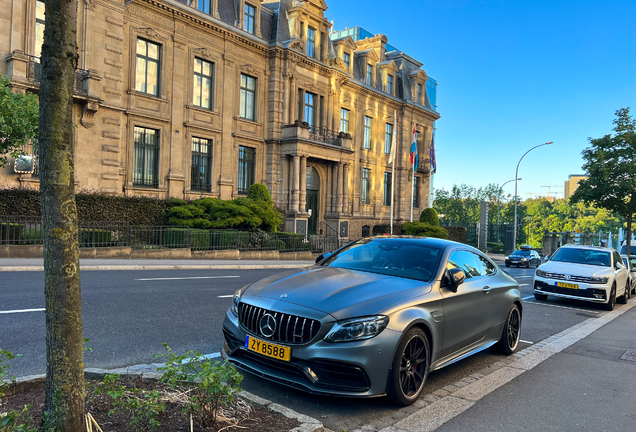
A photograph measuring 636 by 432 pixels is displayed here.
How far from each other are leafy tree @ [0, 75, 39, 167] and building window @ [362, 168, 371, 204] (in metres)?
27.5

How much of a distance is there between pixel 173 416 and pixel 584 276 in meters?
11.5

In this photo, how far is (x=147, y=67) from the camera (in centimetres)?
2434

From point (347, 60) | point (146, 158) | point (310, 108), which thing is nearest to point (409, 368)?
point (146, 158)

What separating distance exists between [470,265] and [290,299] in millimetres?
2803

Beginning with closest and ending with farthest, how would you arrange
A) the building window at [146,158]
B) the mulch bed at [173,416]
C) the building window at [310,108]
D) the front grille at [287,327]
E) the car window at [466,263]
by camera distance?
the mulch bed at [173,416] < the front grille at [287,327] < the car window at [466,263] < the building window at [146,158] < the building window at [310,108]

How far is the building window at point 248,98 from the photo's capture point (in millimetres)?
29297

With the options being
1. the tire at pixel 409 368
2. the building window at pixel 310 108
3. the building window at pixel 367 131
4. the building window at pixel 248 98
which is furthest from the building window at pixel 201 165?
the tire at pixel 409 368

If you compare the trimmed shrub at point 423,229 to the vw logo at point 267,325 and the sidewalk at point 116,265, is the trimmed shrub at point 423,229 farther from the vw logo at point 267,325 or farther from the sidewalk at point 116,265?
the vw logo at point 267,325

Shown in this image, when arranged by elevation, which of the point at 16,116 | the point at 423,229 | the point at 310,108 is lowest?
the point at 423,229

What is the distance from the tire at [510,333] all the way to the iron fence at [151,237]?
39.9 feet

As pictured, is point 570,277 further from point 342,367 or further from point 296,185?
point 296,185

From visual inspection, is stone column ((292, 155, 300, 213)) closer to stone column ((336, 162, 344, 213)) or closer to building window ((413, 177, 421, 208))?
stone column ((336, 162, 344, 213))

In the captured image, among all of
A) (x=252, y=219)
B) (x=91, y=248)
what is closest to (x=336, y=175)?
(x=252, y=219)

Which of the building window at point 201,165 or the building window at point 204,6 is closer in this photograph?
the building window at point 204,6
